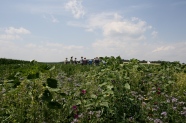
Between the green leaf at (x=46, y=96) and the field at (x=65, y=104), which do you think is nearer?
the green leaf at (x=46, y=96)

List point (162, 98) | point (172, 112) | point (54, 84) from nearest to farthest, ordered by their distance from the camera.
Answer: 1. point (54, 84)
2. point (172, 112)
3. point (162, 98)

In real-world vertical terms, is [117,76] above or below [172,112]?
above

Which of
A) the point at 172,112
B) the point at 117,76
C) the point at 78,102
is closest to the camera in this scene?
the point at 78,102

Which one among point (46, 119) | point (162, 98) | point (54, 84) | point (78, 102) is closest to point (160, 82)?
point (162, 98)

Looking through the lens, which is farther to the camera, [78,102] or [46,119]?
[78,102]

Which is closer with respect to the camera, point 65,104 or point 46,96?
point 46,96

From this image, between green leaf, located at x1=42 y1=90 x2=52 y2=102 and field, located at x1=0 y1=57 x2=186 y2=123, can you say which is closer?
green leaf, located at x1=42 y1=90 x2=52 y2=102

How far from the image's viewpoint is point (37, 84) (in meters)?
3.99

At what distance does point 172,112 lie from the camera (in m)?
5.44

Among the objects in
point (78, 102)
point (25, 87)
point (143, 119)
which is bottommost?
point (143, 119)

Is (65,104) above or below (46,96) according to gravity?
below

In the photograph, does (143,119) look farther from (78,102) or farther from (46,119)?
(46,119)

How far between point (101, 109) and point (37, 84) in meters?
1.43

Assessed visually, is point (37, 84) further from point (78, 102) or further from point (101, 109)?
point (101, 109)
